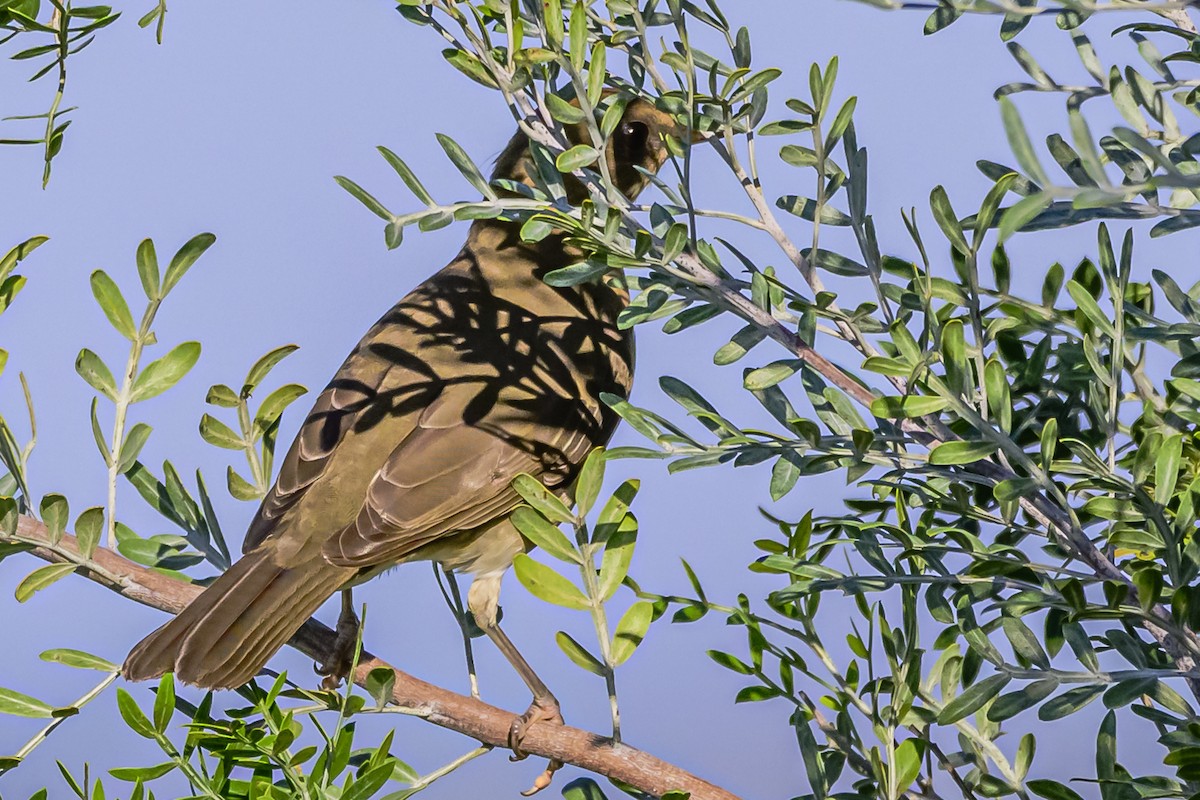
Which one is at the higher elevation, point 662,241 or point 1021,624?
point 662,241

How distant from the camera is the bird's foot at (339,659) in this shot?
2.67 metres

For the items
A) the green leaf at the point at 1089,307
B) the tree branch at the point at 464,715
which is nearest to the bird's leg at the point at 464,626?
the tree branch at the point at 464,715

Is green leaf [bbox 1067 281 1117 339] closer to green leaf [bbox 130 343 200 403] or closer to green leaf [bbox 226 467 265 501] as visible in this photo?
green leaf [bbox 130 343 200 403]

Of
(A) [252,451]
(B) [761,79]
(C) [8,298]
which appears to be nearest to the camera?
(B) [761,79]

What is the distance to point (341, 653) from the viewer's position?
9.08 ft

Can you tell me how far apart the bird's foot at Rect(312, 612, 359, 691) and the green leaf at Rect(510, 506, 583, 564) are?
125 centimetres

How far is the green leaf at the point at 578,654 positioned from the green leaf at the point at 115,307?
746mm

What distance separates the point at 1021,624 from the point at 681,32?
0.77 meters

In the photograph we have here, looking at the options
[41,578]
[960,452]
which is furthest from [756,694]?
[41,578]

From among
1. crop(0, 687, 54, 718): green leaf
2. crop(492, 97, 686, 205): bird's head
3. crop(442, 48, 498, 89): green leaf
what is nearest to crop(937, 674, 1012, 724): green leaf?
crop(442, 48, 498, 89): green leaf

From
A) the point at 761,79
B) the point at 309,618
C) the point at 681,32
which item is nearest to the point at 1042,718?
the point at 761,79

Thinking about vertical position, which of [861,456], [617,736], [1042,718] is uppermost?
[861,456]

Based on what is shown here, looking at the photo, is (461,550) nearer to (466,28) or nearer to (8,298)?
(8,298)

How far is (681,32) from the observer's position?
150 cm
